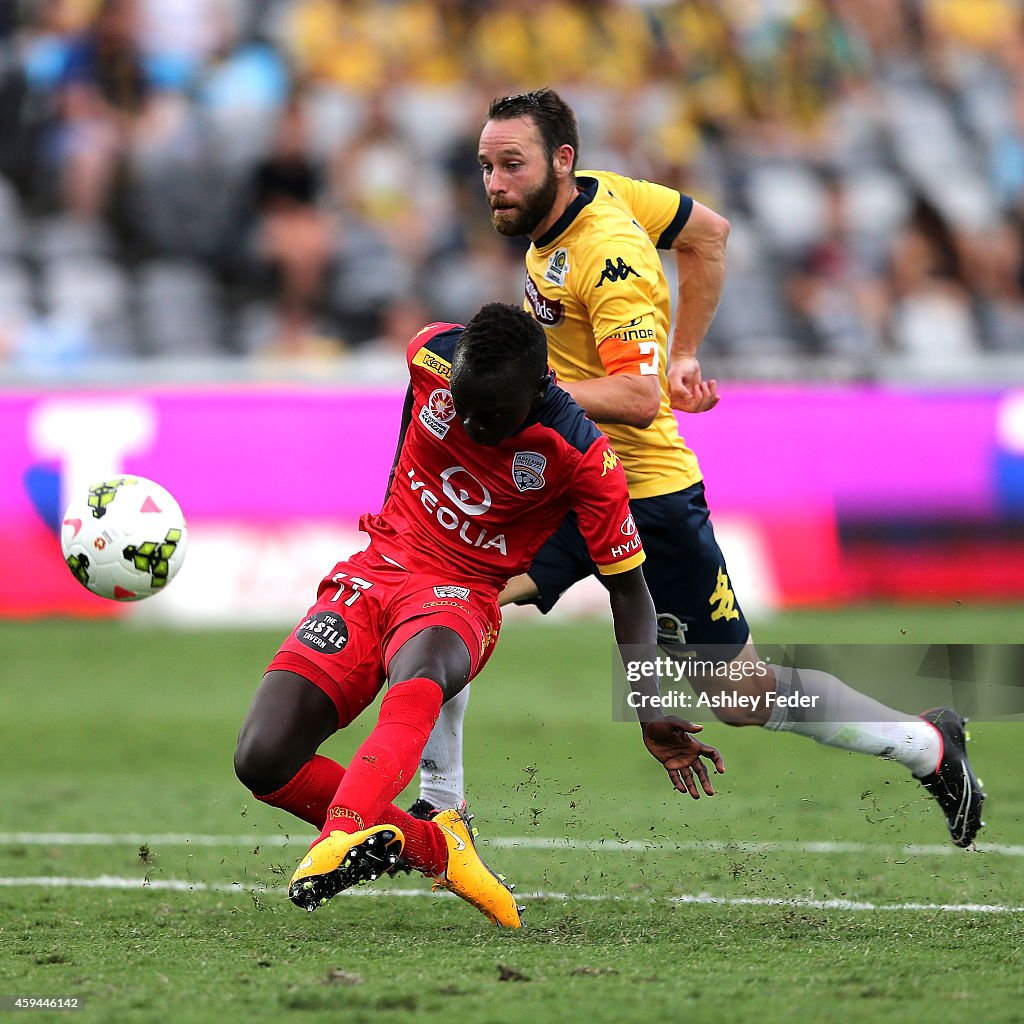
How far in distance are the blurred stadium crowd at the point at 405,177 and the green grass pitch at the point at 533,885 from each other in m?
3.85

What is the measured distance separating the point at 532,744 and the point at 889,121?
33.4 feet

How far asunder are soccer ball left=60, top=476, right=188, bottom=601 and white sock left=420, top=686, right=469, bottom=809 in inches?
39.6

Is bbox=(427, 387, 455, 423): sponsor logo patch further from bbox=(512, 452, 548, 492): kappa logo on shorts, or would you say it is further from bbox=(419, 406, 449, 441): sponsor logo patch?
bbox=(512, 452, 548, 492): kappa logo on shorts

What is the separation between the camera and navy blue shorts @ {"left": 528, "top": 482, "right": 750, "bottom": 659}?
18.7 feet

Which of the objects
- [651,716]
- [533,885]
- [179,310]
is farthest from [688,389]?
[179,310]

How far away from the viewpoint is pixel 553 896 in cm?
540

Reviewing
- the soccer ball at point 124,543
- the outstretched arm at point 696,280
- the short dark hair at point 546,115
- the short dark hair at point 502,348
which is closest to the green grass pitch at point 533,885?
the soccer ball at point 124,543

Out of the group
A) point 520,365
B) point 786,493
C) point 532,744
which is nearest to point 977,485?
point 786,493

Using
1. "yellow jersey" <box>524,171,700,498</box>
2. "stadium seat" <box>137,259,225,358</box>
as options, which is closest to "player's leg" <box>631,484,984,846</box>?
"yellow jersey" <box>524,171,700,498</box>

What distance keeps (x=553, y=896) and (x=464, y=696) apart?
709 millimetres

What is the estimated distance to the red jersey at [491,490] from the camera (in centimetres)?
496

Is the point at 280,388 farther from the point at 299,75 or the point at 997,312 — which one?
the point at 997,312

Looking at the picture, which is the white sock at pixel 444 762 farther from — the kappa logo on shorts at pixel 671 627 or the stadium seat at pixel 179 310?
the stadium seat at pixel 179 310

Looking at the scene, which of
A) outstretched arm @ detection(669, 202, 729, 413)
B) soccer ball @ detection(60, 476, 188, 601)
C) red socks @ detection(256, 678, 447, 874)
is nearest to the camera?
red socks @ detection(256, 678, 447, 874)
